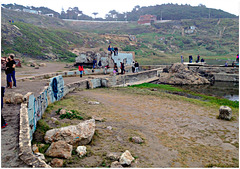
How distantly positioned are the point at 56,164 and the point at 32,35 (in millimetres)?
47319

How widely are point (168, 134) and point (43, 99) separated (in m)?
4.74

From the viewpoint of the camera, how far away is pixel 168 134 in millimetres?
7262

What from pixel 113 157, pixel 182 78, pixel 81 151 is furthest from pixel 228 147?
pixel 182 78

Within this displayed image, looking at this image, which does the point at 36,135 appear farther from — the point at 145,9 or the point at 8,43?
the point at 145,9

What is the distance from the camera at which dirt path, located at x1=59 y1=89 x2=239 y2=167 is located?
541cm

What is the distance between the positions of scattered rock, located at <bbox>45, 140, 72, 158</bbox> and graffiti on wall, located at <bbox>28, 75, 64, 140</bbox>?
4.48 ft

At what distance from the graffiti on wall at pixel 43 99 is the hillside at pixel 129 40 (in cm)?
2291

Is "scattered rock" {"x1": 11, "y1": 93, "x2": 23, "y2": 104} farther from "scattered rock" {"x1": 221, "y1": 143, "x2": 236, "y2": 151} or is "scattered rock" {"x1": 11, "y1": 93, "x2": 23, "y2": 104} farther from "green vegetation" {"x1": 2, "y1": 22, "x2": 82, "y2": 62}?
"green vegetation" {"x1": 2, "y1": 22, "x2": 82, "y2": 62}

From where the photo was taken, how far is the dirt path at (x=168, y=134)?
541 cm

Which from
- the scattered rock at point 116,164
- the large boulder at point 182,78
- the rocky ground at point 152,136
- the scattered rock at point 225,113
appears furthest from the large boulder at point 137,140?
the large boulder at point 182,78

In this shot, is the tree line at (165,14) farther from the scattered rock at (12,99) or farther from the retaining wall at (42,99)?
the scattered rock at (12,99)

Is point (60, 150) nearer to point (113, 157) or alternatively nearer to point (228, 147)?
point (113, 157)

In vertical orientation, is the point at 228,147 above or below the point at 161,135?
below

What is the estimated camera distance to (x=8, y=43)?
38781mm
